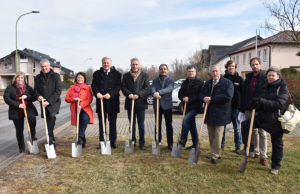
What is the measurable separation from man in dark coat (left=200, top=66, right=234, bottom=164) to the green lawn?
0.46 meters

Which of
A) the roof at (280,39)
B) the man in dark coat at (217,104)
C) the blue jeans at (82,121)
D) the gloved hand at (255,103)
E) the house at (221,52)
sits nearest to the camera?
the gloved hand at (255,103)

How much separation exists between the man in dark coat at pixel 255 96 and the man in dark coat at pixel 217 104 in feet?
A: 1.40

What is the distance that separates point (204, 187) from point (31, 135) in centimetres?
396

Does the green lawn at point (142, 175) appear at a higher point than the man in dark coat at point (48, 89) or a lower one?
lower

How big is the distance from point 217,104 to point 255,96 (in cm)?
73

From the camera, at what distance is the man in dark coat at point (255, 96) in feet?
15.1

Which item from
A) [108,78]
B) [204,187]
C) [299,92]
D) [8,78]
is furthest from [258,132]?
[8,78]

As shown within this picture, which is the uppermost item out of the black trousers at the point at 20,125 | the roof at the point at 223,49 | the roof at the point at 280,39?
the roof at the point at 223,49

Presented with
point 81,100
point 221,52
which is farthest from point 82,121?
point 221,52

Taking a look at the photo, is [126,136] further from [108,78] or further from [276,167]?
[276,167]

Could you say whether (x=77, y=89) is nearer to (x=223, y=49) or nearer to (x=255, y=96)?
(x=255, y=96)

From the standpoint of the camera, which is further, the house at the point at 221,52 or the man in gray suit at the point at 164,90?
the house at the point at 221,52

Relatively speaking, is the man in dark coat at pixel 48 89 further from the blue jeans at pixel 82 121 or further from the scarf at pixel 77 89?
the blue jeans at pixel 82 121

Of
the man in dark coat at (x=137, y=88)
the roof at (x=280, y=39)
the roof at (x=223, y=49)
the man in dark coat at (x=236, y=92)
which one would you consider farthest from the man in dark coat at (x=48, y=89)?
the roof at (x=223, y=49)
